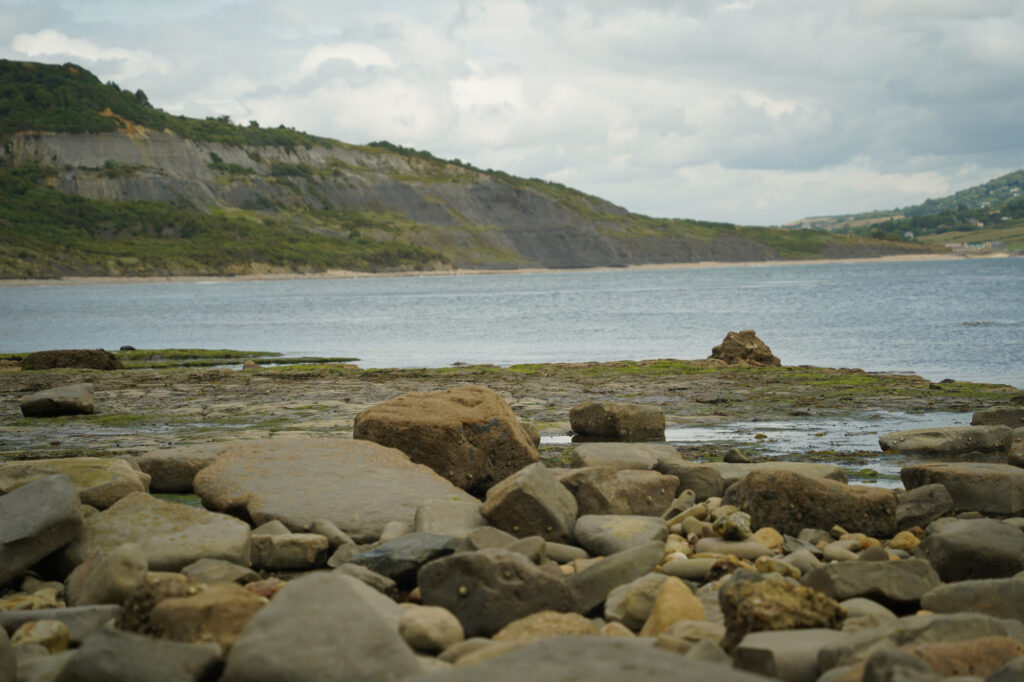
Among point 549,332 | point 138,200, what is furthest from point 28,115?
point 549,332

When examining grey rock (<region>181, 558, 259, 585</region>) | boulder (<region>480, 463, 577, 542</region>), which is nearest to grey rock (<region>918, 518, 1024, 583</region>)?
boulder (<region>480, 463, 577, 542</region>)

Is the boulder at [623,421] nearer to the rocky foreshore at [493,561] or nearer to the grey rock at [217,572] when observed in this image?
the rocky foreshore at [493,561]

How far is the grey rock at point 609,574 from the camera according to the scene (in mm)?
6430

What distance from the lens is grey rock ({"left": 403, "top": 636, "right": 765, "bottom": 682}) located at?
412cm

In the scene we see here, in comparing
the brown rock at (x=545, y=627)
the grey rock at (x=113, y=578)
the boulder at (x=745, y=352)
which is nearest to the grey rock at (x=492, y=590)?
the brown rock at (x=545, y=627)

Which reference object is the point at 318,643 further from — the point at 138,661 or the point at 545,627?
the point at 545,627

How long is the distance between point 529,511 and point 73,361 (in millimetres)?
23153

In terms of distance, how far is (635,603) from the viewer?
243 inches

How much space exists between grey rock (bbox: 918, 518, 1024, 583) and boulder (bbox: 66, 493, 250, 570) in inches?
212

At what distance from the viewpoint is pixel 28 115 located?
18238 cm

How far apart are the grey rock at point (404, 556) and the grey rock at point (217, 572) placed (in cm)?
78

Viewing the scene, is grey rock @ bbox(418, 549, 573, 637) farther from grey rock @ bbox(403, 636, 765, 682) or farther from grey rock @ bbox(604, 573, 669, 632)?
grey rock @ bbox(403, 636, 765, 682)

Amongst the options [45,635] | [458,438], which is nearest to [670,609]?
[45,635]

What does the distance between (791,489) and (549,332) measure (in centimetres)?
3545
